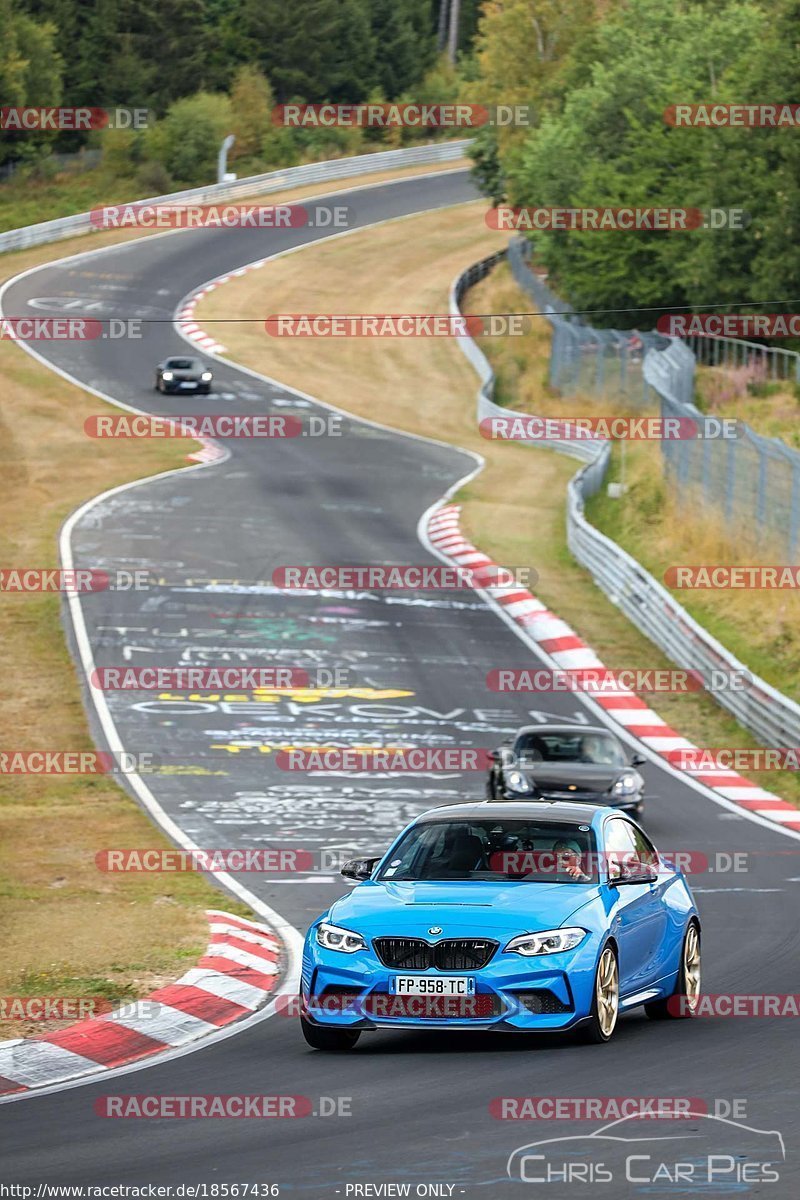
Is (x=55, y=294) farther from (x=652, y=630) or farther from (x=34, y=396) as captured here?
(x=652, y=630)

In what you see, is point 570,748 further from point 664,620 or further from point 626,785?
point 664,620

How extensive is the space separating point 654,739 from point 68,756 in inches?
320

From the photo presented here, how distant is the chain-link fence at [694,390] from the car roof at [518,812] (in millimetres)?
18576

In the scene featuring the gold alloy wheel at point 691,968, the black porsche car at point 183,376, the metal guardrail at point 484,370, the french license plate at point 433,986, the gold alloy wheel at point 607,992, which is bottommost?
the metal guardrail at point 484,370

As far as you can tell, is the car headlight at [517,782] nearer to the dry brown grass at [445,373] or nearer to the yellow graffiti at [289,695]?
the dry brown grass at [445,373]

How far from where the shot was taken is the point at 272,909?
16.7 metres

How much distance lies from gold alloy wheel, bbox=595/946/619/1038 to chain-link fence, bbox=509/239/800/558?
64.6ft

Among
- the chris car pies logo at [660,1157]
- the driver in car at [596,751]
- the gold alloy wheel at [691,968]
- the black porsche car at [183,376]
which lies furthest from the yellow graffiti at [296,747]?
the black porsche car at [183,376]

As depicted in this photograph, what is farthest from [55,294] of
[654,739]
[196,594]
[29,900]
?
[29,900]

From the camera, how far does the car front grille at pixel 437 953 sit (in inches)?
406

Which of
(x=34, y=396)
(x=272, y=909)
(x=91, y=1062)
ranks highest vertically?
(x=91, y=1062)

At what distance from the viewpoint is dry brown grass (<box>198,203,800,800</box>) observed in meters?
35.2

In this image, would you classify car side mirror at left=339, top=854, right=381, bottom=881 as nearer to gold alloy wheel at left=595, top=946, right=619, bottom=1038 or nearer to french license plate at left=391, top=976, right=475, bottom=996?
french license plate at left=391, top=976, right=475, bottom=996

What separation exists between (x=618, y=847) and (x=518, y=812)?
0.67m
